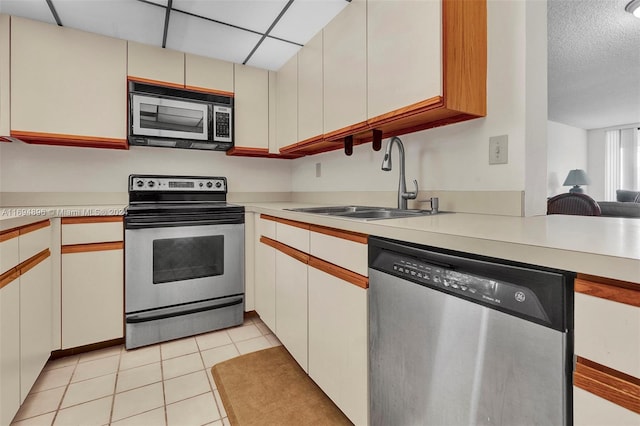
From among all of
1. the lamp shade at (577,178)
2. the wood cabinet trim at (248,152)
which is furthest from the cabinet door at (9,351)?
the lamp shade at (577,178)

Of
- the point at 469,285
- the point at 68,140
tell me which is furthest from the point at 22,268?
the point at 469,285

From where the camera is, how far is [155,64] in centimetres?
233

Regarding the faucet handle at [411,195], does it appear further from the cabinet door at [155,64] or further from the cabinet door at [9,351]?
the cabinet door at [155,64]

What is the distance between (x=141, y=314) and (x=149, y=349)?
0.23 meters

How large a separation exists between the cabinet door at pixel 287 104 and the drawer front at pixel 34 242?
5.33 feet

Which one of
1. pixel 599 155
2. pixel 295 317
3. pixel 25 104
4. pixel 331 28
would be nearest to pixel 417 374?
pixel 295 317

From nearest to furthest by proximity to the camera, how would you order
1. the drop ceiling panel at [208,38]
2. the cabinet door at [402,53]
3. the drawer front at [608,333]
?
the drawer front at [608,333] < the cabinet door at [402,53] < the drop ceiling panel at [208,38]

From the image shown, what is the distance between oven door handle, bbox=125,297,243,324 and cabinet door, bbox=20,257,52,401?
1.35 feet

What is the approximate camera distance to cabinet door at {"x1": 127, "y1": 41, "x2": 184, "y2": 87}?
2264 millimetres

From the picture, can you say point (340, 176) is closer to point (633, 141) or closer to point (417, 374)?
point (417, 374)

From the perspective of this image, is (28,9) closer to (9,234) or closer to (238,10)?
(238,10)

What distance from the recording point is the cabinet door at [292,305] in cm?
160

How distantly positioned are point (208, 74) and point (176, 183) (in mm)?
915

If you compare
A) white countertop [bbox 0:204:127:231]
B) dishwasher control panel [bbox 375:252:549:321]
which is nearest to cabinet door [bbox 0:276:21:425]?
white countertop [bbox 0:204:127:231]
